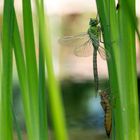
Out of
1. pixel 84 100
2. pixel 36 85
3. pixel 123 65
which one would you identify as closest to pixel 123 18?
pixel 123 65

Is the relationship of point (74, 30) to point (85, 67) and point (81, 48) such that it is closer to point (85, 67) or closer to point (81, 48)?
point (85, 67)

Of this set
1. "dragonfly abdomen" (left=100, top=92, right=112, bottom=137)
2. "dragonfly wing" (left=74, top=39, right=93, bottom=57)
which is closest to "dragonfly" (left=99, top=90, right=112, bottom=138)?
"dragonfly abdomen" (left=100, top=92, right=112, bottom=137)

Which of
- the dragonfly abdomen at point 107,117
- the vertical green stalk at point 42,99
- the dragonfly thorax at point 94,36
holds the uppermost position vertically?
the dragonfly thorax at point 94,36

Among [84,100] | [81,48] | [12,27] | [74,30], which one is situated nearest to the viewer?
[12,27]

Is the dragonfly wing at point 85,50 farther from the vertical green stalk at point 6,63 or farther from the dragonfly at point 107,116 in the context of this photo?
the vertical green stalk at point 6,63

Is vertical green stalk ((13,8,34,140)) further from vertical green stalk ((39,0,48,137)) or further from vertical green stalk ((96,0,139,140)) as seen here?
vertical green stalk ((96,0,139,140))

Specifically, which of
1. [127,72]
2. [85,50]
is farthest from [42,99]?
[85,50]

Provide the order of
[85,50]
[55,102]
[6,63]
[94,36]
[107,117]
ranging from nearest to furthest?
[55,102], [6,63], [107,117], [94,36], [85,50]

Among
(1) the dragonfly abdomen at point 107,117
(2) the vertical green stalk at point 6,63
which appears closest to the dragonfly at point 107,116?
(1) the dragonfly abdomen at point 107,117

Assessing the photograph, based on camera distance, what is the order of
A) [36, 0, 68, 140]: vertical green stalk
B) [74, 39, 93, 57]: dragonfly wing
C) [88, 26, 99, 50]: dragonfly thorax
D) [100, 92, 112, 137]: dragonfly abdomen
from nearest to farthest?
[36, 0, 68, 140]: vertical green stalk < [100, 92, 112, 137]: dragonfly abdomen < [88, 26, 99, 50]: dragonfly thorax < [74, 39, 93, 57]: dragonfly wing

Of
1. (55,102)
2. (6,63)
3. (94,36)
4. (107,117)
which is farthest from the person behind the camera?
(94,36)

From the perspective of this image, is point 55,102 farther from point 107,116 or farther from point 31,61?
point 107,116
